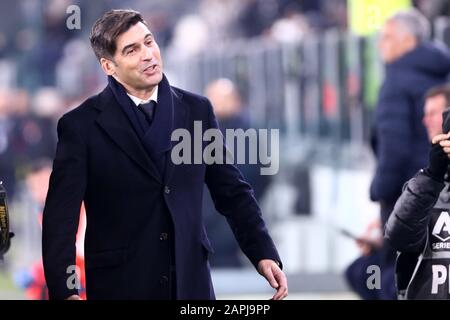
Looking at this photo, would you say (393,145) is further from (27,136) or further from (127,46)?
(27,136)

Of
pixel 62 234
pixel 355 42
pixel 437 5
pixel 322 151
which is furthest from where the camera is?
pixel 322 151

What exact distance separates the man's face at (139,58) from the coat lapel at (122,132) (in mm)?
106

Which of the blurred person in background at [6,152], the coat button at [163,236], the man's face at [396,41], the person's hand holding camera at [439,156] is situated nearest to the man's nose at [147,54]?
the coat button at [163,236]

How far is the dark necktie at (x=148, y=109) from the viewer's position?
5406 mm

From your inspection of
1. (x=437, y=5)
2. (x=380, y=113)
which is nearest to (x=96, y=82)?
(x=437, y=5)

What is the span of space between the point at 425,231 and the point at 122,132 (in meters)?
1.08

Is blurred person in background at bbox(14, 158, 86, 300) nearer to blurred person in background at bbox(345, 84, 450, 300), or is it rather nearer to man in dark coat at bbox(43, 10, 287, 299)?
blurred person in background at bbox(345, 84, 450, 300)

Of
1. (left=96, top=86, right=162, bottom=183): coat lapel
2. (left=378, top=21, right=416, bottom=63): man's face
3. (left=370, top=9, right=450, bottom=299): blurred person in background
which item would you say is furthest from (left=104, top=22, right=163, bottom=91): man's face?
(left=378, top=21, right=416, bottom=63): man's face

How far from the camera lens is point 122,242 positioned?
533 cm

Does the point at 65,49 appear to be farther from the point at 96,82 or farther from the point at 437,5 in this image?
the point at 437,5

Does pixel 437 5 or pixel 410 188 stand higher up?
pixel 437 5

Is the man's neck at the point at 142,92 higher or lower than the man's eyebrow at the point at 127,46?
lower

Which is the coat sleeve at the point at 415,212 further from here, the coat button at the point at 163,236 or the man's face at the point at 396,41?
the man's face at the point at 396,41
